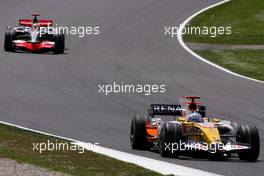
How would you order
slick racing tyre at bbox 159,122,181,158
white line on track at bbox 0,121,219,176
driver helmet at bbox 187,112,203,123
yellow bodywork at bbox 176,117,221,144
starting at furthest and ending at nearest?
driver helmet at bbox 187,112,203,123 < yellow bodywork at bbox 176,117,221,144 < slick racing tyre at bbox 159,122,181,158 < white line on track at bbox 0,121,219,176

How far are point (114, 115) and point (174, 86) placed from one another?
485 cm

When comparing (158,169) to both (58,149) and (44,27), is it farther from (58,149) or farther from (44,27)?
(44,27)

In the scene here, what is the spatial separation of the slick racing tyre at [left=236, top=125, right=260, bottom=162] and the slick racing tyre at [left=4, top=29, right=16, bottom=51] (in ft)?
52.8

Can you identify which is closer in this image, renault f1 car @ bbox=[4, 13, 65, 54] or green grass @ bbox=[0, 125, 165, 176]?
green grass @ bbox=[0, 125, 165, 176]

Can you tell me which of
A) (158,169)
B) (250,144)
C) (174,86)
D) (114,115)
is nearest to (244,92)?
(174,86)

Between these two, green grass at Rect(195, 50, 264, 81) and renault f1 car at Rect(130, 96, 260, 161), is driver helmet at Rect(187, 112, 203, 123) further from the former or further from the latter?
green grass at Rect(195, 50, 264, 81)

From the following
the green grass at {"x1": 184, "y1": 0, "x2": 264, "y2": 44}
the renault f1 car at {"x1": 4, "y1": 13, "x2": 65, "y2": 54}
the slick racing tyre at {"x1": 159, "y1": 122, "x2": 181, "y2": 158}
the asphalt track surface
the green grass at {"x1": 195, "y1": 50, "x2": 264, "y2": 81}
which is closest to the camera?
the slick racing tyre at {"x1": 159, "y1": 122, "x2": 181, "y2": 158}

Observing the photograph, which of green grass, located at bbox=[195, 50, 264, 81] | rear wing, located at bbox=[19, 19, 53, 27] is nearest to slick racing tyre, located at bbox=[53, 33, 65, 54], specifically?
rear wing, located at bbox=[19, 19, 53, 27]

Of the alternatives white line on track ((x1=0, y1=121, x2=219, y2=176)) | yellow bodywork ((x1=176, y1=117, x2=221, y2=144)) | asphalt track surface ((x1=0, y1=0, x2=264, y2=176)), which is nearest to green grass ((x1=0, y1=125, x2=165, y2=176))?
white line on track ((x1=0, y1=121, x2=219, y2=176))

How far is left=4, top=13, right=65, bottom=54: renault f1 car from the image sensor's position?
30578mm

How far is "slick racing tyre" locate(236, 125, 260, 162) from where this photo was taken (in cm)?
1524

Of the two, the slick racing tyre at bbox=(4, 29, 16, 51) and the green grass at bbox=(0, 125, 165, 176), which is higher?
the slick racing tyre at bbox=(4, 29, 16, 51)

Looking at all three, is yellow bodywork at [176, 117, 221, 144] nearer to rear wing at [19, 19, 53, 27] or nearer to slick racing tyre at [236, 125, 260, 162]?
slick racing tyre at [236, 125, 260, 162]

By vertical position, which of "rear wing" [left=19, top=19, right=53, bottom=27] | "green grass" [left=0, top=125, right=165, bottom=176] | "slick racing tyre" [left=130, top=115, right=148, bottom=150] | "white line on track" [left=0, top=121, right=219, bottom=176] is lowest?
"white line on track" [left=0, top=121, right=219, bottom=176]
